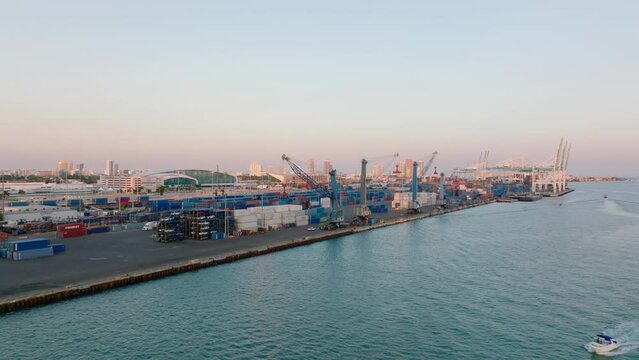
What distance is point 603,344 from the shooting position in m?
8.86

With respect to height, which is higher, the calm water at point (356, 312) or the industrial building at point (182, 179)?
the industrial building at point (182, 179)

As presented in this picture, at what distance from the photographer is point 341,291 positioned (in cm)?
1358

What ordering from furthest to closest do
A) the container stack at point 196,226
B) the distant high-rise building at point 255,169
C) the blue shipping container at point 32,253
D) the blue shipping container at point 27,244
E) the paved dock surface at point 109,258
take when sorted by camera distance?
the distant high-rise building at point 255,169, the container stack at point 196,226, the blue shipping container at point 27,244, the blue shipping container at point 32,253, the paved dock surface at point 109,258

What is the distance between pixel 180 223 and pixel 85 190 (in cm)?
4174

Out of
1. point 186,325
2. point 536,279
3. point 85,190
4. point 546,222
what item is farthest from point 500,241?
point 85,190

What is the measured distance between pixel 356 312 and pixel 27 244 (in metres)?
12.6

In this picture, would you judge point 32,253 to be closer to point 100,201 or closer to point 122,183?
point 100,201

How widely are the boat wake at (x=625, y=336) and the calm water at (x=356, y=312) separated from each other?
0.04 meters

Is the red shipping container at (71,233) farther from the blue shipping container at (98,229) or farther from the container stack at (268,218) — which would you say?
the container stack at (268,218)

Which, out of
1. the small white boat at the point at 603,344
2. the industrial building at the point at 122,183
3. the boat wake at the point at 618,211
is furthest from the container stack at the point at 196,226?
the industrial building at the point at 122,183

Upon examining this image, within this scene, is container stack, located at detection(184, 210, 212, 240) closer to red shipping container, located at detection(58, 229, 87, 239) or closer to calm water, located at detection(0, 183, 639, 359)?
calm water, located at detection(0, 183, 639, 359)

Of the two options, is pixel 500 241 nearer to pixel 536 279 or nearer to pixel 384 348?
pixel 536 279

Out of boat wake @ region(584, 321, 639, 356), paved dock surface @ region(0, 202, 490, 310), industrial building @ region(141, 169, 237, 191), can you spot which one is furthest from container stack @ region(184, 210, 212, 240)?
industrial building @ region(141, 169, 237, 191)

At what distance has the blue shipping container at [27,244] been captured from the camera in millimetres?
15961
